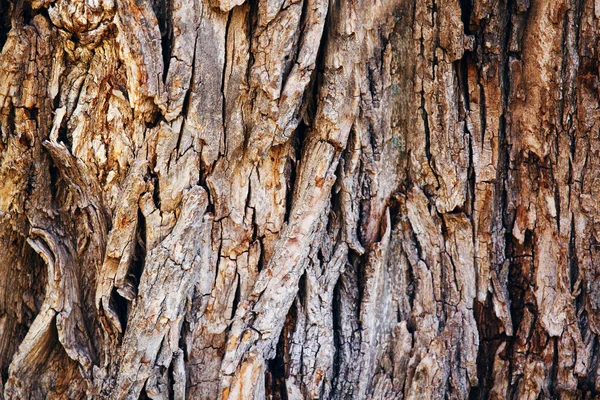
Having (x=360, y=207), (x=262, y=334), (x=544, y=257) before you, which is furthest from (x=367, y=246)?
(x=544, y=257)

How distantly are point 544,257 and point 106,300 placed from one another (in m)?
1.92

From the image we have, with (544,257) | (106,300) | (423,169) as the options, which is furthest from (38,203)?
(544,257)

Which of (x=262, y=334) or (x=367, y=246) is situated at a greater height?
(x=367, y=246)

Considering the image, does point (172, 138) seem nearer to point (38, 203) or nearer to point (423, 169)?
point (38, 203)

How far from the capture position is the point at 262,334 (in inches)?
90.0

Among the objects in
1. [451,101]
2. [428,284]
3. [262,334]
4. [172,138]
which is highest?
[451,101]

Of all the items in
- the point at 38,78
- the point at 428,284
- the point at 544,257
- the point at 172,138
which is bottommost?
the point at 428,284

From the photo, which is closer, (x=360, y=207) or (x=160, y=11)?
(x=160, y=11)

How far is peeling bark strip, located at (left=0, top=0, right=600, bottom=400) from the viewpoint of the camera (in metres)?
2.27

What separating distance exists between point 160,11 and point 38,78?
60 cm

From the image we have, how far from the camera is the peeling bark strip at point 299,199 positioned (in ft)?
7.43

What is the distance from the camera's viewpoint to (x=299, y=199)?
2.38 metres

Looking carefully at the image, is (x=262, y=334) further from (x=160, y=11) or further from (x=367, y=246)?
(x=160, y=11)

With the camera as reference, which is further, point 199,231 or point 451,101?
point 451,101
